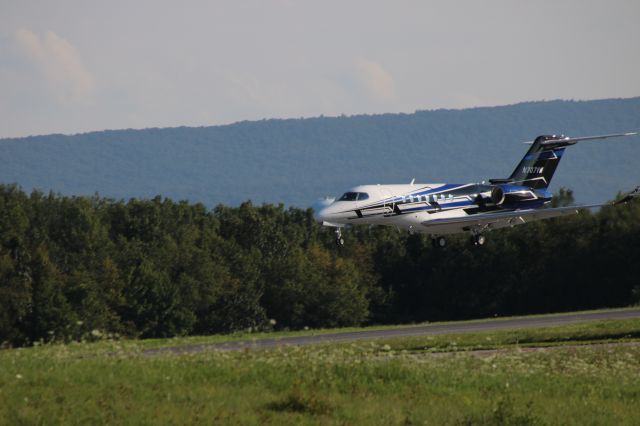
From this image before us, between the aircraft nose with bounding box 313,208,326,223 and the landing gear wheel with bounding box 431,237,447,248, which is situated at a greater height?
the aircraft nose with bounding box 313,208,326,223

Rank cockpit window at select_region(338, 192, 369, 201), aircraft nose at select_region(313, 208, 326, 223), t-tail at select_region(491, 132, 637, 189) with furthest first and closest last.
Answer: t-tail at select_region(491, 132, 637, 189) → cockpit window at select_region(338, 192, 369, 201) → aircraft nose at select_region(313, 208, 326, 223)

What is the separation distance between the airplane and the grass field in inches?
1314

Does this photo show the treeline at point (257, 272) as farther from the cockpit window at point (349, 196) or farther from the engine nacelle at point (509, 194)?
the cockpit window at point (349, 196)

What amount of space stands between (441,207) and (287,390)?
43035mm

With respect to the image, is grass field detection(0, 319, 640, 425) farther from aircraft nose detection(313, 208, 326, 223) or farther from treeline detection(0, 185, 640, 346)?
treeline detection(0, 185, 640, 346)

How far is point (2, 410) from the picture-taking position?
626 inches

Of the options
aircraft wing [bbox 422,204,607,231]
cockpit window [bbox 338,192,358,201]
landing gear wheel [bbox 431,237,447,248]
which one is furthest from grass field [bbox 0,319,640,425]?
landing gear wheel [bbox 431,237,447,248]

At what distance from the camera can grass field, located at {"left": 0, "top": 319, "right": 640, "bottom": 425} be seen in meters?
16.5

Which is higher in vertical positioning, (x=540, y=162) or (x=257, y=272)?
(x=540, y=162)

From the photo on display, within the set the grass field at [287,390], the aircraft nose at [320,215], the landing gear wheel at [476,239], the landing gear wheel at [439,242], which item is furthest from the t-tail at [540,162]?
the grass field at [287,390]

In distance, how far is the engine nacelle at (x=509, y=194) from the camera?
62312 millimetres

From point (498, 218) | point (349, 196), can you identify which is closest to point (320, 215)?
point (349, 196)

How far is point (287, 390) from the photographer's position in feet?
59.5

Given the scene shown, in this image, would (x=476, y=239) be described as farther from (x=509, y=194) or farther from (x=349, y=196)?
(x=349, y=196)
